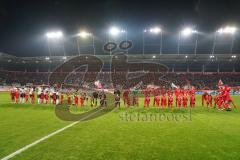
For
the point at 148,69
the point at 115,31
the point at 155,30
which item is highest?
the point at 155,30

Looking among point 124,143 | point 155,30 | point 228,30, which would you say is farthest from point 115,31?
point 124,143

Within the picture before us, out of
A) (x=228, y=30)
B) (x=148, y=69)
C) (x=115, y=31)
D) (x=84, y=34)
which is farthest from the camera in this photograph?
(x=148, y=69)

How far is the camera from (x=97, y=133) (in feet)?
26.0

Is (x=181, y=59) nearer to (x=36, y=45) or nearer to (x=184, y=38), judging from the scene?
(x=184, y=38)

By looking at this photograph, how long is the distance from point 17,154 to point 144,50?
47826mm

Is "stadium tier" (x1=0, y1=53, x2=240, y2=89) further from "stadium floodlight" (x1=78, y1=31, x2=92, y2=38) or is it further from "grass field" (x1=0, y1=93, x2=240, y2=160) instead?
"grass field" (x1=0, y1=93, x2=240, y2=160)

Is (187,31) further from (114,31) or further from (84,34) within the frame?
(84,34)

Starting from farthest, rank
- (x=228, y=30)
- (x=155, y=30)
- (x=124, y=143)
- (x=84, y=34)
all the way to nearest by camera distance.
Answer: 1. (x=84, y=34)
2. (x=155, y=30)
3. (x=228, y=30)
4. (x=124, y=143)

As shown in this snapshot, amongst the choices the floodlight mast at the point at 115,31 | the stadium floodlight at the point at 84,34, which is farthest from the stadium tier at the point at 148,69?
the stadium floodlight at the point at 84,34

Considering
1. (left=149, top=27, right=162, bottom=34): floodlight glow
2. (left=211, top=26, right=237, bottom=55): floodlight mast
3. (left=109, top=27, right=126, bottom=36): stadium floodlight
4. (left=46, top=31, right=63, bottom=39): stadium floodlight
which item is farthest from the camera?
(left=46, top=31, right=63, bottom=39): stadium floodlight

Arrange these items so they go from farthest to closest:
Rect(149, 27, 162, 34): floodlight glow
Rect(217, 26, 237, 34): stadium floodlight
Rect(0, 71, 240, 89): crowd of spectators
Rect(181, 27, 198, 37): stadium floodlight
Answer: Rect(0, 71, 240, 89): crowd of spectators < Rect(149, 27, 162, 34): floodlight glow < Rect(181, 27, 198, 37): stadium floodlight < Rect(217, 26, 237, 34): stadium floodlight

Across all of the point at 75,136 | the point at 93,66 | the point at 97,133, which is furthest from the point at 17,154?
the point at 93,66

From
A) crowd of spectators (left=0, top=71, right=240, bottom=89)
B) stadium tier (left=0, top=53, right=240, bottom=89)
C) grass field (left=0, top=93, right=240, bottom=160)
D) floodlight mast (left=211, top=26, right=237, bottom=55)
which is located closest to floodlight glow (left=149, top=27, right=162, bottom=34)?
stadium tier (left=0, top=53, right=240, bottom=89)

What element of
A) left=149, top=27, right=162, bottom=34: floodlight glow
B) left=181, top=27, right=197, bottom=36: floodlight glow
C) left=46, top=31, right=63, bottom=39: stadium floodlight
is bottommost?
left=46, top=31, right=63, bottom=39: stadium floodlight
